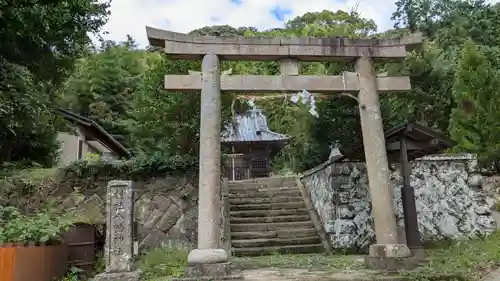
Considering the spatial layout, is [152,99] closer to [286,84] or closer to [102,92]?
[286,84]

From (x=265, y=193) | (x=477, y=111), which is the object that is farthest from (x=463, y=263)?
(x=477, y=111)

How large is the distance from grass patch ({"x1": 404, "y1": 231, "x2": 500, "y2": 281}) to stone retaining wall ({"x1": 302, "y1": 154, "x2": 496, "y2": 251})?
166 cm

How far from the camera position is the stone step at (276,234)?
36.9 feet

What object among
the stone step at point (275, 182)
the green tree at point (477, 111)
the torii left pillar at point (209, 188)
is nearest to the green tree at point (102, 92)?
the stone step at point (275, 182)

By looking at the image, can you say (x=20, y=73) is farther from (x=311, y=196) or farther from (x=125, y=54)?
(x=125, y=54)

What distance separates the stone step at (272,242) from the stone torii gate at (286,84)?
3.64 metres

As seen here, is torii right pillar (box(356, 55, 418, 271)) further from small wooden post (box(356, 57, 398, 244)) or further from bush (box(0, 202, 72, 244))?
bush (box(0, 202, 72, 244))

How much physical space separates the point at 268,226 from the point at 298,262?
3.06m

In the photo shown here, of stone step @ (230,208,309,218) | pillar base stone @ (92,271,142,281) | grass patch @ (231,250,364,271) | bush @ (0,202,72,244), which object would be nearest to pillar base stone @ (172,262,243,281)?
pillar base stone @ (92,271,142,281)

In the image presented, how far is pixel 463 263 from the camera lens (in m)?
7.45

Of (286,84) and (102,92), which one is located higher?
(102,92)

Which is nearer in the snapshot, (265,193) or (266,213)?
(266,213)

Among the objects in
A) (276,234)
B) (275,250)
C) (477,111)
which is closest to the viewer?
(275,250)

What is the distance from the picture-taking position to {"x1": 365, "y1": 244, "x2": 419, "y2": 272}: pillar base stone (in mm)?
7259
